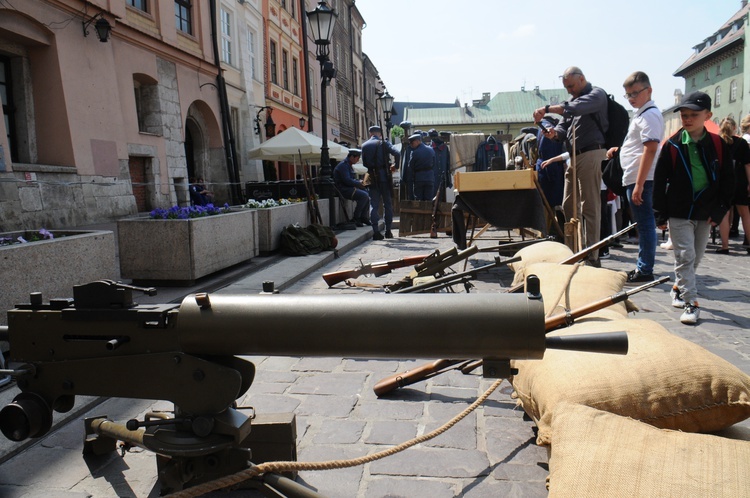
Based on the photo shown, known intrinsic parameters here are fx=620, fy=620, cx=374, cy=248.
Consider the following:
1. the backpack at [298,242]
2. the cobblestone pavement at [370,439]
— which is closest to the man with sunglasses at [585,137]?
the cobblestone pavement at [370,439]

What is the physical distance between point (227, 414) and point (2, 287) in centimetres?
303

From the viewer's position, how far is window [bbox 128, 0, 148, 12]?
15.0 meters

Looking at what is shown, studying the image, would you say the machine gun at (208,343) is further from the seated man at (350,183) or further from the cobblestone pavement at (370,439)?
the seated man at (350,183)

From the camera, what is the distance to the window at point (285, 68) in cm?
2779

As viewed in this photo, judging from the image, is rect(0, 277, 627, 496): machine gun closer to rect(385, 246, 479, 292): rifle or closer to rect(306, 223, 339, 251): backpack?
rect(385, 246, 479, 292): rifle

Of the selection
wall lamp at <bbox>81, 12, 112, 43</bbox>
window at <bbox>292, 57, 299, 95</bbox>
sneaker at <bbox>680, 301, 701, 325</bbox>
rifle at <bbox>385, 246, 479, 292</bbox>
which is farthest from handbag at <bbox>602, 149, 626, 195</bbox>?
window at <bbox>292, 57, 299, 95</bbox>

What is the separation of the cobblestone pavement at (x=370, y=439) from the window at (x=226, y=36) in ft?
60.9

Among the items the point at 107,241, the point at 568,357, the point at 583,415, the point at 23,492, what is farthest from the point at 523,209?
the point at 23,492

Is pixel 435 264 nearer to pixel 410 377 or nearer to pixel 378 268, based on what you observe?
pixel 378 268

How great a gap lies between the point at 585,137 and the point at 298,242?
4.33m

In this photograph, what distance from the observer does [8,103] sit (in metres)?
11.4

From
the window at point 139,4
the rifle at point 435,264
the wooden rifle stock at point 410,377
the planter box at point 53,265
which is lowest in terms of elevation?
the wooden rifle stock at point 410,377

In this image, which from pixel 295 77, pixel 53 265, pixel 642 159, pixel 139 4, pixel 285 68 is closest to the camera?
pixel 53 265

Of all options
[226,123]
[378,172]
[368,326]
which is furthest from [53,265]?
[226,123]
